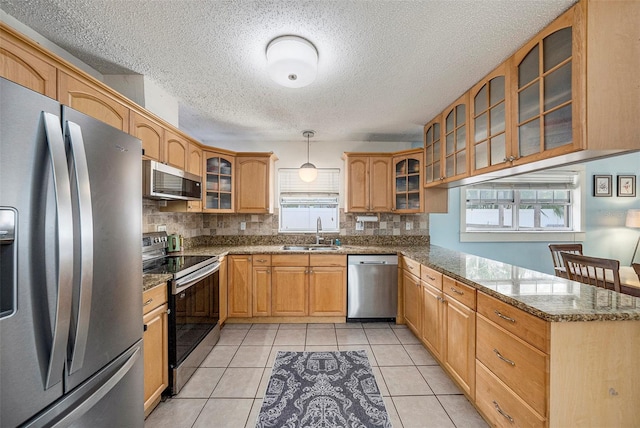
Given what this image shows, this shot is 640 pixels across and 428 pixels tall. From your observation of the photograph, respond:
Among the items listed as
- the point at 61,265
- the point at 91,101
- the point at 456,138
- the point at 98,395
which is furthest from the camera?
the point at 456,138

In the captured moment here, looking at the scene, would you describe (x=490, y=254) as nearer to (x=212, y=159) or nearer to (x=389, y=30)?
(x=389, y=30)

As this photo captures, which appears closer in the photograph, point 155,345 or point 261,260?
point 155,345

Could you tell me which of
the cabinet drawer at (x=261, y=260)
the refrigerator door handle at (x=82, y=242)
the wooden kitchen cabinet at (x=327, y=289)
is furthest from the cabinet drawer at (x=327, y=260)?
the refrigerator door handle at (x=82, y=242)

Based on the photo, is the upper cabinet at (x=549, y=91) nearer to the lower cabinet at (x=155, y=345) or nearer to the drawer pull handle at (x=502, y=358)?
the drawer pull handle at (x=502, y=358)

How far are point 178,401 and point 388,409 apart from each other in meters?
1.51

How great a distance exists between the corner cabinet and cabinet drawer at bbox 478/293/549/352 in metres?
3.00

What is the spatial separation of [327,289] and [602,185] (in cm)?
430

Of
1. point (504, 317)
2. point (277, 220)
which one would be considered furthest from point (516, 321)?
point (277, 220)

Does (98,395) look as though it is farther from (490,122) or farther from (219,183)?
(490,122)

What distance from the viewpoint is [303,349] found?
2705mm

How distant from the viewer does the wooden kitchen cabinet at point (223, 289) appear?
3.09m

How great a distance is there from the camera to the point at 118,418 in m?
1.21

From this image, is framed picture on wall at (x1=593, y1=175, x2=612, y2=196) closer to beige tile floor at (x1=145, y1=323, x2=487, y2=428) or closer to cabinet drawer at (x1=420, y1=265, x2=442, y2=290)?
cabinet drawer at (x1=420, y1=265, x2=442, y2=290)

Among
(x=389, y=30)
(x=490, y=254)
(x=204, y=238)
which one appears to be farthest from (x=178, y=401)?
(x=490, y=254)
